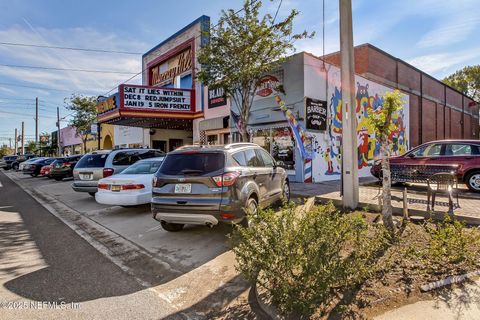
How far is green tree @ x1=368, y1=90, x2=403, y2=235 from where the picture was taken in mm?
5297

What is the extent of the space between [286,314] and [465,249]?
2.85 meters

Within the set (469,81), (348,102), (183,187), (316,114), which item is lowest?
(183,187)

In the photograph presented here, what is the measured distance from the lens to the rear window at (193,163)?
17.7 feet

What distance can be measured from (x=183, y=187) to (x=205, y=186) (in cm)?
45

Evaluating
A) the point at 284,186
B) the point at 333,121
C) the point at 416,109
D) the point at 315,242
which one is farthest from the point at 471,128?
the point at 315,242

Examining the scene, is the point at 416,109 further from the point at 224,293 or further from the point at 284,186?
the point at 224,293

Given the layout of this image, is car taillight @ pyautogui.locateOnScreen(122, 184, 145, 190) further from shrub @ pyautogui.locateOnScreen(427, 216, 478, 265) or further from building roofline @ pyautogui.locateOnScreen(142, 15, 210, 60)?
building roofline @ pyautogui.locateOnScreen(142, 15, 210, 60)

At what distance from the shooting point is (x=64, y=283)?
3.99 metres

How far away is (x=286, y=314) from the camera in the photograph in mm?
2996

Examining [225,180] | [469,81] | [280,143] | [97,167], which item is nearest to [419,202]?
[225,180]

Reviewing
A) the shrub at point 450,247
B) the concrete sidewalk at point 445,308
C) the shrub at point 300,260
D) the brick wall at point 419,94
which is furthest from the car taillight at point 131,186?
the brick wall at point 419,94

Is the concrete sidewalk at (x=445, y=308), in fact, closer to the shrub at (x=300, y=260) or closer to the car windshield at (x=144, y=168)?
the shrub at (x=300, y=260)

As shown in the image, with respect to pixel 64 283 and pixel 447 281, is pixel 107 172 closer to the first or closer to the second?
pixel 64 283

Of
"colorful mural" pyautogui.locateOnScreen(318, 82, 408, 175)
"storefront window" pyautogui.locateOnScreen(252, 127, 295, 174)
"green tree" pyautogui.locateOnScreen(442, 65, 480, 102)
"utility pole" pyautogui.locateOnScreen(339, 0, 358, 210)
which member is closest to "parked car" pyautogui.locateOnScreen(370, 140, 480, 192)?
"colorful mural" pyautogui.locateOnScreen(318, 82, 408, 175)
